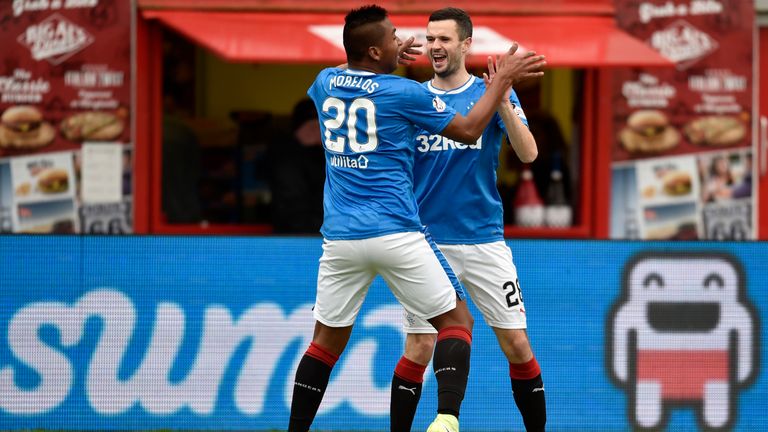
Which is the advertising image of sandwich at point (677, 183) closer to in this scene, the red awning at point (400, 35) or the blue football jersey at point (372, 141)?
the red awning at point (400, 35)

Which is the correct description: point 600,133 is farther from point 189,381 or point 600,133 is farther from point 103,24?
point 189,381

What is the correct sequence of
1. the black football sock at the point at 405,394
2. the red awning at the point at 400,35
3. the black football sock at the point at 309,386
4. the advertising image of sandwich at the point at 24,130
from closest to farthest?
the black football sock at the point at 309,386
the black football sock at the point at 405,394
the red awning at the point at 400,35
the advertising image of sandwich at the point at 24,130

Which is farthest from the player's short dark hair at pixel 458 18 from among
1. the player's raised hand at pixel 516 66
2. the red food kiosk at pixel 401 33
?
the red food kiosk at pixel 401 33

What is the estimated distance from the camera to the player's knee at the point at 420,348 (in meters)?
6.00

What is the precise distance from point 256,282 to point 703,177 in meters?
5.04

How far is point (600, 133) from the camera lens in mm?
10867

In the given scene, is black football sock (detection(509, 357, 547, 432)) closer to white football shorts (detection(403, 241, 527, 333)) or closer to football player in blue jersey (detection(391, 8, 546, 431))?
football player in blue jersey (detection(391, 8, 546, 431))

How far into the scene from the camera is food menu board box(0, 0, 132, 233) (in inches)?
412

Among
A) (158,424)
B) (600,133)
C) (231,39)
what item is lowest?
(158,424)

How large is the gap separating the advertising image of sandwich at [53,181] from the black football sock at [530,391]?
5.54 metres

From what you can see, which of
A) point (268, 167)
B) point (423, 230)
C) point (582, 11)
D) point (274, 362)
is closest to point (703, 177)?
point (582, 11)

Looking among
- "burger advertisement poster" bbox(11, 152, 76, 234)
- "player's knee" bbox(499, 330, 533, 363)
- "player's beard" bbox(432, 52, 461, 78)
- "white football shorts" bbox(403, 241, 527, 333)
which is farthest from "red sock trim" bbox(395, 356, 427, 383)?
"burger advertisement poster" bbox(11, 152, 76, 234)

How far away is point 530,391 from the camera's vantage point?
609 cm

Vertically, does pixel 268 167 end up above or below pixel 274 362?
above
